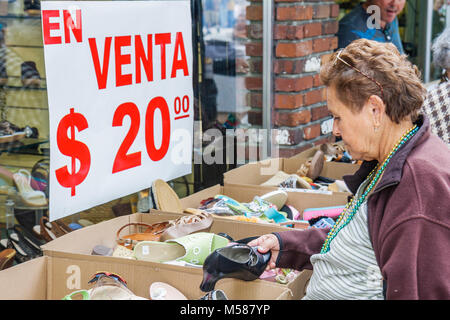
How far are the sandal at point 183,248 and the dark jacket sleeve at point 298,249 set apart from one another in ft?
1.52

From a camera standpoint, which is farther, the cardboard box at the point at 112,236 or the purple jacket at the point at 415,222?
the cardboard box at the point at 112,236

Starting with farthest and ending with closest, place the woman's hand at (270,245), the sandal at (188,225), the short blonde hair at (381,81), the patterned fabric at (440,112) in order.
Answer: the patterned fabric at (440,112), the sandal at (188,225), the woman's hand at (270,245), the short blonde hair at (381,81)

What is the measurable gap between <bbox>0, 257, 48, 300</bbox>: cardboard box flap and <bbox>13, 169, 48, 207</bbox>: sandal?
1.93 ft

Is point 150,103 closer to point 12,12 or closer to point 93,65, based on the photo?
point 93,65

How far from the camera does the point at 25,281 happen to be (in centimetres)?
228

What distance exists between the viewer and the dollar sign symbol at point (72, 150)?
2.75 metres

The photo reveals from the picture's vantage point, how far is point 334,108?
179cm

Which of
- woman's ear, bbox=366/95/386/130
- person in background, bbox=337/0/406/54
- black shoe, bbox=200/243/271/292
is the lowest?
black shoe, bbox=200/243/271/292

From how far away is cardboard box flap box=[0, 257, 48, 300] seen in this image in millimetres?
2213

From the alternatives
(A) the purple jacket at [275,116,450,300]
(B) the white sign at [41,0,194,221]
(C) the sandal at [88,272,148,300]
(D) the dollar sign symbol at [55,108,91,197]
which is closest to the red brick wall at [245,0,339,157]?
(B) the white sign at [41,0,194,221]

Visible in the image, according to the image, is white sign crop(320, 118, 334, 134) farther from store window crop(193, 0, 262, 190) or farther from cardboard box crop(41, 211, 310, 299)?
cardboard box crop(41, 211, 310, 299)


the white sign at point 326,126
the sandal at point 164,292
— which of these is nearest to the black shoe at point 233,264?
the sandal at point 164,292

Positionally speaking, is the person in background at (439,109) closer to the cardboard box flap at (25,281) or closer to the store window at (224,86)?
the store window at (224,86)

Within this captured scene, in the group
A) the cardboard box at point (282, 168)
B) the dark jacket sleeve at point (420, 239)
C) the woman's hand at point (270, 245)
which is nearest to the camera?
the dark jacket sleeve at point (420, 239)
